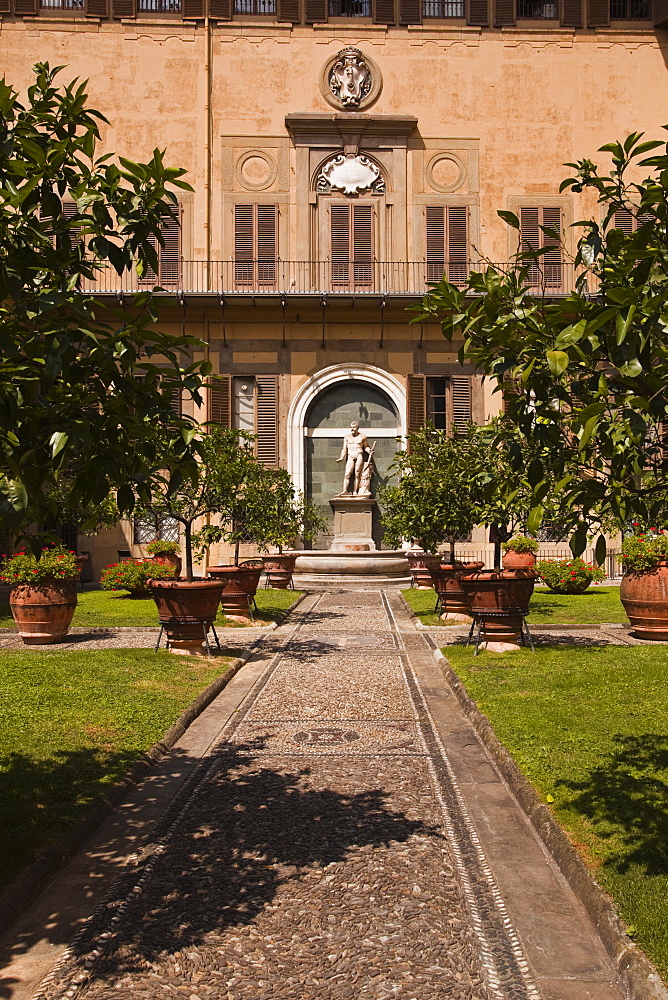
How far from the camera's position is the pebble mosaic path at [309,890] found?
325cm

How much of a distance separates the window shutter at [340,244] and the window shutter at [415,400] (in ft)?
11.4

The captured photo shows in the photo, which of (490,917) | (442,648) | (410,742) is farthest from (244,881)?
(442,648)

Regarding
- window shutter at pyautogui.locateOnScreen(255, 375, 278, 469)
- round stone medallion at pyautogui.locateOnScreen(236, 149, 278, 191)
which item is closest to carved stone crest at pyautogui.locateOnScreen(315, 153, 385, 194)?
round stone medallion at pyautogui.locateOnScreen(236, 149, 278, 191)

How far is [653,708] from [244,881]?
160 inches

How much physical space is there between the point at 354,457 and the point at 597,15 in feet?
48.1

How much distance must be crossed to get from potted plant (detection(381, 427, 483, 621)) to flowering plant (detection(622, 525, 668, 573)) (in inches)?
83.5

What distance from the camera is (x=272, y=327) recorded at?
2547 centimetres

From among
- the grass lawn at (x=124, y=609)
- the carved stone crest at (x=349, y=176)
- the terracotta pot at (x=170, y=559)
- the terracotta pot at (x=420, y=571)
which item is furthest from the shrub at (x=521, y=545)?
the carved stone crest at (x=349, y=176)

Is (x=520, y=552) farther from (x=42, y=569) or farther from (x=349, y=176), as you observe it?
(x=349, y=176)

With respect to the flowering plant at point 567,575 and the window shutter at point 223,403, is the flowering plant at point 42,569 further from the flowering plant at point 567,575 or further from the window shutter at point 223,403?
the window shutter at point 223,403

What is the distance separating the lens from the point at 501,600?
1007 centimetres

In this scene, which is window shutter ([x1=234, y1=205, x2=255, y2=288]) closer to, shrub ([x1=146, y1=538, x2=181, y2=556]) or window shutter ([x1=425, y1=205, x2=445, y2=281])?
window shutter ([x1=425, y1=205, x2=445, y2=281])

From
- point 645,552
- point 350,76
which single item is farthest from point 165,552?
point 350,76

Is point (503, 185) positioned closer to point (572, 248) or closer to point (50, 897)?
point (572, 248)
